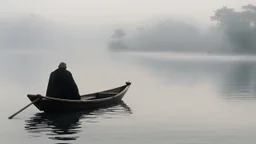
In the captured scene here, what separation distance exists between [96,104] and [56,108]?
2.35 m

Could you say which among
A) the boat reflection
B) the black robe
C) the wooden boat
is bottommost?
the boat reflection

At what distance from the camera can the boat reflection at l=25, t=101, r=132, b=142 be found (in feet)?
55.3

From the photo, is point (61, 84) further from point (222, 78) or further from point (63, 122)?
point (222, 78)

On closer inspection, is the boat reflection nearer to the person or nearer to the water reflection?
the person

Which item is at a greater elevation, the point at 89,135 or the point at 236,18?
the point at 236,18

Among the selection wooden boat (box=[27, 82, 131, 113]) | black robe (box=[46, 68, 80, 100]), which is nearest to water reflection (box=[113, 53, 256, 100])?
wooden boat (box=[27, 82, 131, 113])

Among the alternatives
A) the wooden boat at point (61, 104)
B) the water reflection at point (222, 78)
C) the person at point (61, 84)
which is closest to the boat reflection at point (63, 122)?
the wooden boat at point (61, 104)

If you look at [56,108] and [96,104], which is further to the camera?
[96,104]

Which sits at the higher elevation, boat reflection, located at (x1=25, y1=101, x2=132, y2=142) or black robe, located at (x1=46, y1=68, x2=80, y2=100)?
black robe, located at (x1=46, y1=68, x2=80, y2=100)

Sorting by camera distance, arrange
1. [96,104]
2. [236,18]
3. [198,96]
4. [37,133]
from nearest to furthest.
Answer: [37,133], [96,104], [198,96], [236,18]

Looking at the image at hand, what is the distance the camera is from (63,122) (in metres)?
19.4

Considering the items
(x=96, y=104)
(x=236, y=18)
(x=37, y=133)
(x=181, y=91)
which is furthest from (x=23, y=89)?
(x=236, y=18)

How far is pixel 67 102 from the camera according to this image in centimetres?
2128

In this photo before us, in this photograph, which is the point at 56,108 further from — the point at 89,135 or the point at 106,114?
the point at 89,135
